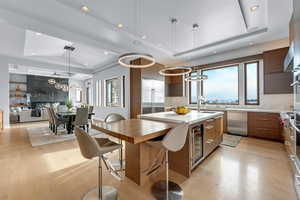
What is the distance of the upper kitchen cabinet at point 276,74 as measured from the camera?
3736 millimetres

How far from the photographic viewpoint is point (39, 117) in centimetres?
765

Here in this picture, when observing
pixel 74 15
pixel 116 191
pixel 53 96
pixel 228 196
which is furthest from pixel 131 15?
pixel 53 96

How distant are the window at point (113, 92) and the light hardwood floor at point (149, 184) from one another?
3761 millimetres

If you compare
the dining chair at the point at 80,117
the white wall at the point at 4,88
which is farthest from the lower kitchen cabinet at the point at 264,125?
the white wall at the point at 4,88

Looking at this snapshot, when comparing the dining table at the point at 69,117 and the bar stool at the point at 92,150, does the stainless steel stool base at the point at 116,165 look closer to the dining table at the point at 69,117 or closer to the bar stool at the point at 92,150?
the bar stool at the point at 92,150

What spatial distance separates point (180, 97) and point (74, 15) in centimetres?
514

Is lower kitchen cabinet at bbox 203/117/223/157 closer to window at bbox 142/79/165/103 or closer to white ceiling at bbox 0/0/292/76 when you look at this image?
white ceiling at bbox 0/0/292/76

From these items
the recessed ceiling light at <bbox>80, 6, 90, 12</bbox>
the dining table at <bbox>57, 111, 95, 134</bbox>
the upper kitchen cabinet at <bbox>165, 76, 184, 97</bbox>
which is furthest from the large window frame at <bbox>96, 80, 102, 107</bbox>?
the recessed ceiling light at <bbox>80, 6, 90, 12</bbox>

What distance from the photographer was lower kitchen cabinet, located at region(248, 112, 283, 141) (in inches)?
144

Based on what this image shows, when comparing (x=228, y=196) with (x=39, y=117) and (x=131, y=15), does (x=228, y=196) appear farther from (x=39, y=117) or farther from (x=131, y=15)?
(x=39, y=117)

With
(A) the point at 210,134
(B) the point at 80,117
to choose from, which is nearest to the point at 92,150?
(A) the point at 210,134

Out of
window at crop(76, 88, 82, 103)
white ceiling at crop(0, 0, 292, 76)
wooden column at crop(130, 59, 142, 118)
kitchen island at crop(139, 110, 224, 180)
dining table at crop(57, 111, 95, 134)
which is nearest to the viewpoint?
kitchen island at crop(139, 110, 224, 180)

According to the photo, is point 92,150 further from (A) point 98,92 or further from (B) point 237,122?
(A) point 98,92

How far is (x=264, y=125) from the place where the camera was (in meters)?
3.85
